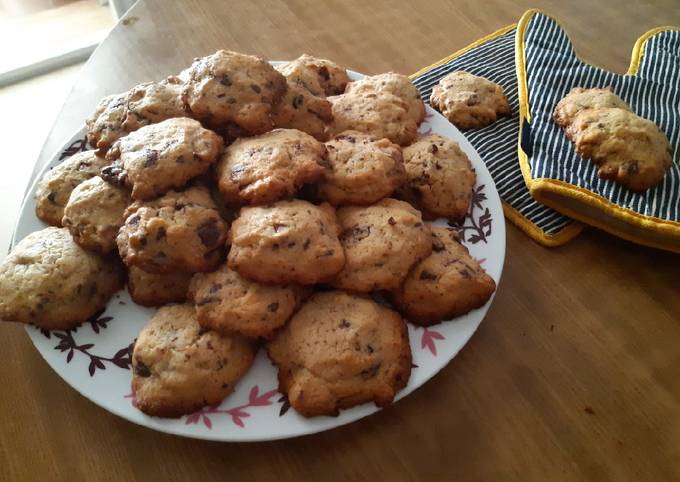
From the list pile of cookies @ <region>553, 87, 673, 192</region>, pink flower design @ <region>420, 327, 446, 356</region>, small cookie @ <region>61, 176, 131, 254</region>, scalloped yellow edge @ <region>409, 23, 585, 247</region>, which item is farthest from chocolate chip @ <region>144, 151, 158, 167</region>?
pile of cookies @ <region>553, 87, 673, 192</region>

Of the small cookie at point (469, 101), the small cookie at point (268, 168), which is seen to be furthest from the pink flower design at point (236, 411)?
the small cookie at point (469, 101)

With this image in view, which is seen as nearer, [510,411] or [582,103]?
[510,411]

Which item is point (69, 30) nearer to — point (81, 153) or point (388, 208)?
point (81, 153)

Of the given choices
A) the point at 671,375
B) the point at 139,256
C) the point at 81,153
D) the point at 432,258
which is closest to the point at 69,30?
the point at 81,153

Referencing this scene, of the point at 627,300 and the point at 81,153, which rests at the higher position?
the point at 81,153

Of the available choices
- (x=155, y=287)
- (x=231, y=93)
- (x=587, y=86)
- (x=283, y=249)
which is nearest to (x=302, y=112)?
(x=231, y=93)

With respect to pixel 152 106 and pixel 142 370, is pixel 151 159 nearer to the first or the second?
pixel 152 106
